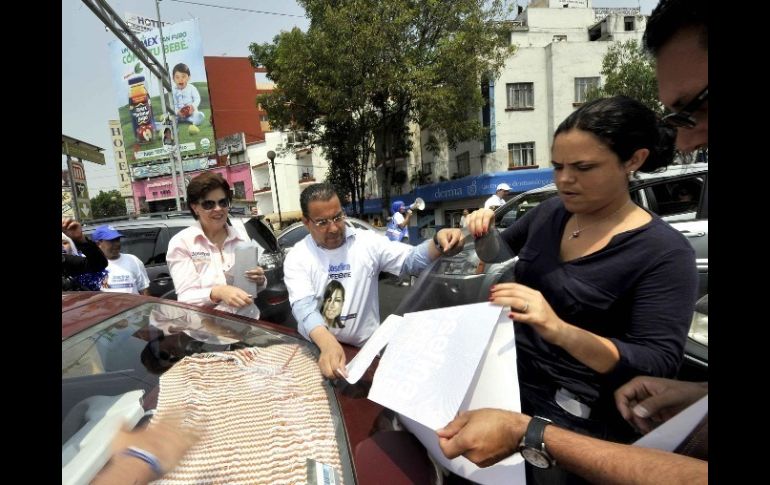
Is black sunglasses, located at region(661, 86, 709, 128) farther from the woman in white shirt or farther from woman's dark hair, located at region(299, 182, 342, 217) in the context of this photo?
the woman in white shirt

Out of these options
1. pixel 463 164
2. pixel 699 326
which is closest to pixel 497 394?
pixel 699 326

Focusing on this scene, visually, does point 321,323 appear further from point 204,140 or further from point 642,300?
point 204,140

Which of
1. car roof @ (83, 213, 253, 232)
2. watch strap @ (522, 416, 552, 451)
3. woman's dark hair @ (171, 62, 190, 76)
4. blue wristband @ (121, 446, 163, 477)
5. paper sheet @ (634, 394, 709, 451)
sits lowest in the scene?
watch strap @ (522, 416, 552, 451)

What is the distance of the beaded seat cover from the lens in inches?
37.3

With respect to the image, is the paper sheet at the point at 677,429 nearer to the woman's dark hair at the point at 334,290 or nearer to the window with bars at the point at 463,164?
the woman's dark hair at the point at 334,290

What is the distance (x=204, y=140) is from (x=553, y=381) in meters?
35.8

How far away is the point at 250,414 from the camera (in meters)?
1.17

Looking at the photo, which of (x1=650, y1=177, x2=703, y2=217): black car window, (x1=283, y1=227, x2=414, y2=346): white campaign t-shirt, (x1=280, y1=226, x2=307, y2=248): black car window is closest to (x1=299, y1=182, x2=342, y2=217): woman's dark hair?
(x1=283, y1=227, x2=414, y2=346): white campaign t-shirt

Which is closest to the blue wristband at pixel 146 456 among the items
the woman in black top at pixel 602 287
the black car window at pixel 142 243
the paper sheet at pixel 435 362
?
the paper sheet at pixel 435 362

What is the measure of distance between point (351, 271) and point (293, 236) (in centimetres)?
586

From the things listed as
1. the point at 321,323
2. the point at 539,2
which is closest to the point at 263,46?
the point at 321,323

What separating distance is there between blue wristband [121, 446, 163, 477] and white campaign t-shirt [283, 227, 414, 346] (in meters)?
0.92

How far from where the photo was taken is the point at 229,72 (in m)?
38.6

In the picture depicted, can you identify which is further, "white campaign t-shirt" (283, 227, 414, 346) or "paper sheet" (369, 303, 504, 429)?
"white campaign t-shirt" (283, 227, 414, 346)
